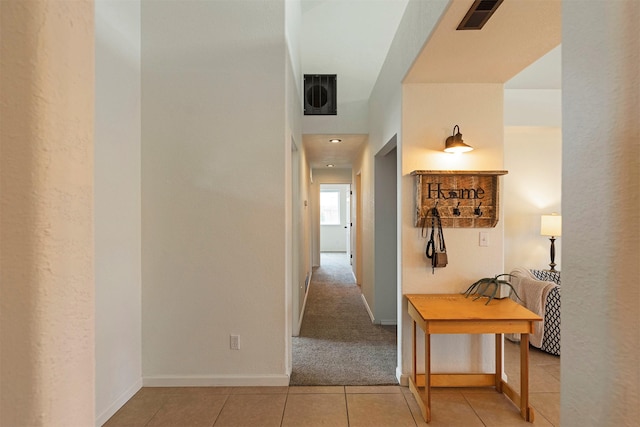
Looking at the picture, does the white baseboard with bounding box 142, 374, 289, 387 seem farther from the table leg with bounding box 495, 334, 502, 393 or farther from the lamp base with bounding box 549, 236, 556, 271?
the lamp base with bounding box 549, 236, 556, 271

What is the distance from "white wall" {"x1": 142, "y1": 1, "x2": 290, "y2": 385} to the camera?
8.63 feet

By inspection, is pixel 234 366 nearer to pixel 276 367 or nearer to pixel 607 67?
pixel 276 367

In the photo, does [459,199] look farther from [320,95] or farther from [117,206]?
[117,206]

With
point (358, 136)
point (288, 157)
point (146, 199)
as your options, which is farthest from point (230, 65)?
point (358, 136)

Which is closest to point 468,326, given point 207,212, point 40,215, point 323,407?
point 323,407

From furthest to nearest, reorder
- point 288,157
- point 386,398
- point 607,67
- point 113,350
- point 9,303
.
→ point 288,157 < point 386,398 < point 113,350 < point 607,67 < point 9,303

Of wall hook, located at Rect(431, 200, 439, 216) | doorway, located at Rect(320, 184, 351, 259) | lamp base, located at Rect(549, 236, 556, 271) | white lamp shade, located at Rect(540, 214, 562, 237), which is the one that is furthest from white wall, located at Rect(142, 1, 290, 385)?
doorway, located at Rect(320, 184, 351, 259)

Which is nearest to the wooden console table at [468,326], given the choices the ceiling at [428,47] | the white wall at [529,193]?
the ceiling at [428,47]

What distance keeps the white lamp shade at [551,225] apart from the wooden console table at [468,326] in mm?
2000

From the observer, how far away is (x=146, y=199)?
8.64 feet

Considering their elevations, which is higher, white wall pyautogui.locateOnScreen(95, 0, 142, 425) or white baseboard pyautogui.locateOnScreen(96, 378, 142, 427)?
white wall pyautogui.locateOnScreen(95, 0, 142, 425)

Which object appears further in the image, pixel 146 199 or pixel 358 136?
pixel 358 136

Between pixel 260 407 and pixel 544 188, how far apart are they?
13.8ft

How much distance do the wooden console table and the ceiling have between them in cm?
172
